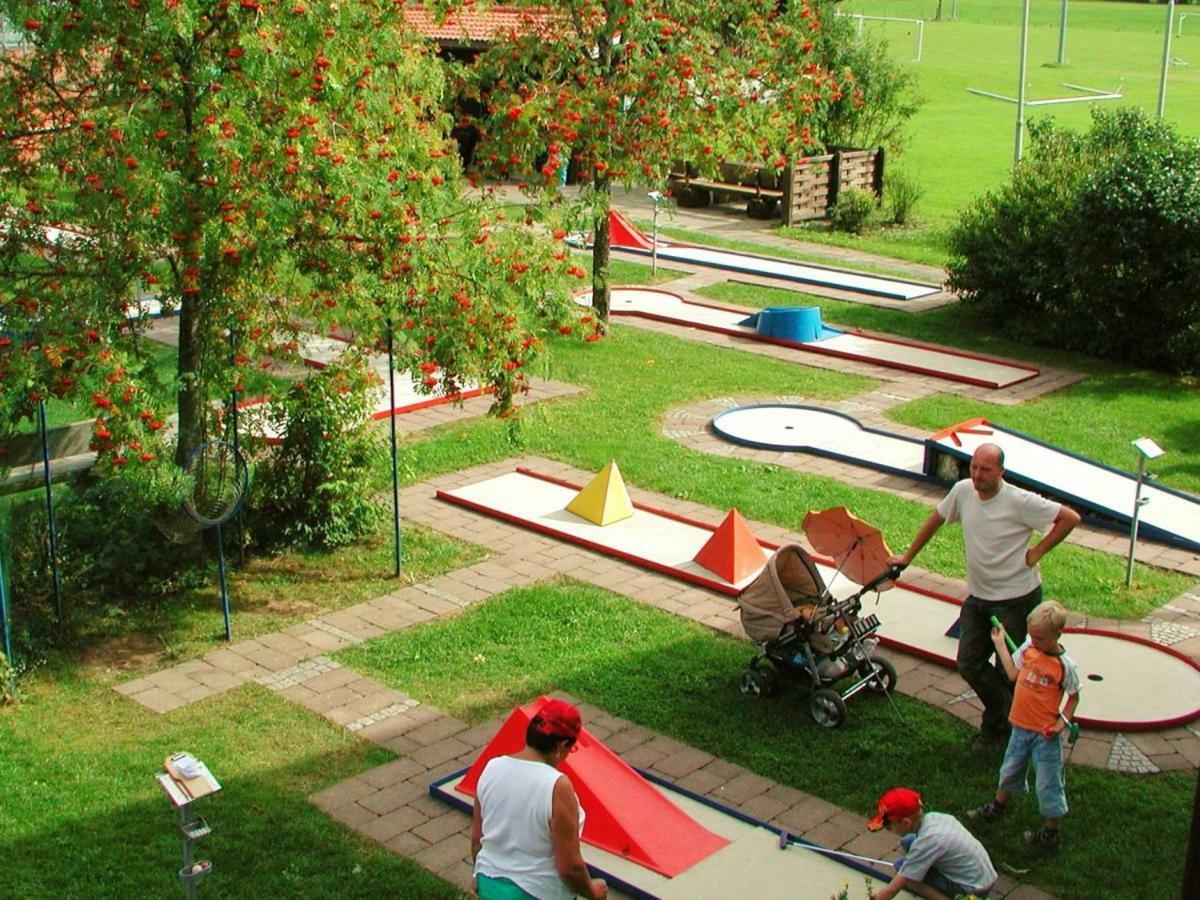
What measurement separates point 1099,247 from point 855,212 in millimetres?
9273

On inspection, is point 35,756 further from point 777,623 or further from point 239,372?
point 777,623

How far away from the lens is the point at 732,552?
10938 millimetres

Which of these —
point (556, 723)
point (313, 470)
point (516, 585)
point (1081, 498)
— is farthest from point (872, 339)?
point (556, 723)

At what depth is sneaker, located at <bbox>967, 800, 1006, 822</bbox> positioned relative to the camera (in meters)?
7.60

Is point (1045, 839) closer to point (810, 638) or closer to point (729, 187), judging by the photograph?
point (810, 638)

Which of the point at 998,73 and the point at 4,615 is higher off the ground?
the point at 998,73

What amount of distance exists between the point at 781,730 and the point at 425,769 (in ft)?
6.76

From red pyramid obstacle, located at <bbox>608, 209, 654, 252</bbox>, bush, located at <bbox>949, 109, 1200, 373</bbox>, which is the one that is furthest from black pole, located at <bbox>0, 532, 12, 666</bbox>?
red pyramid obstacle, located at <bbox>608, 209, 654, 252</bbox>

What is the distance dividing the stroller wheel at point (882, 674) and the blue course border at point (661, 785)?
161 cm

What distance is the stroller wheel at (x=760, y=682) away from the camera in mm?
8984

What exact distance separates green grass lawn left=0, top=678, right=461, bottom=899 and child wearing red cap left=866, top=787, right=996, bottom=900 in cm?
213

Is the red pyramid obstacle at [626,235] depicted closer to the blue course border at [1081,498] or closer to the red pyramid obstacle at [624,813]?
the blue course border at [1081,498]

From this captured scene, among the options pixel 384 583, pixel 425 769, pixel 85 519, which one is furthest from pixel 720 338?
pixel 425 769

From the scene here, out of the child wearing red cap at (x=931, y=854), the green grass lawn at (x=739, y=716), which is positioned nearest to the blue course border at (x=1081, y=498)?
the green grass lawn at (x=739, y=716)
